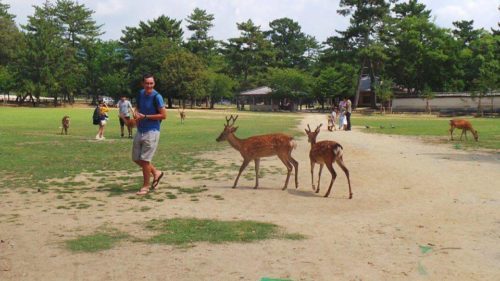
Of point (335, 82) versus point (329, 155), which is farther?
point (335, 82)

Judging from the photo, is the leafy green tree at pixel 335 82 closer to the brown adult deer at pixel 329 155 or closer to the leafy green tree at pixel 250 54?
the leafy green tree at pixel 250 54

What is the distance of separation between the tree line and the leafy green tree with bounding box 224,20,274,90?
0.17 meters

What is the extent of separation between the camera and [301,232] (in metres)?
6.47

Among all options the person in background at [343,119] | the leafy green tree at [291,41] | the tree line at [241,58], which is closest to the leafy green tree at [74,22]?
the tree line at [241,58]

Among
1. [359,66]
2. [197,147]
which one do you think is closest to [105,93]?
[359,66]

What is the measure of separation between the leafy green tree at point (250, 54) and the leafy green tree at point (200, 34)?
21.4 feet

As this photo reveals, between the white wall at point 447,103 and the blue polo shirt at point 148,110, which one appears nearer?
the blue polo shirt at point 148,110

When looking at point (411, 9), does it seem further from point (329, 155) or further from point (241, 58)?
point (329, 155)

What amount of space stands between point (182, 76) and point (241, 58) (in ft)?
44.4

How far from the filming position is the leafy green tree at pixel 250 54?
274ft

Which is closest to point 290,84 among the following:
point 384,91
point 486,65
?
point 384,91

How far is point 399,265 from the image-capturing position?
17.0ft

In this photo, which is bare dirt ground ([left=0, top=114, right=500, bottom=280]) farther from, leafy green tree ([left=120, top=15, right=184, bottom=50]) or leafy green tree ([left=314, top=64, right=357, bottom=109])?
leafy green tree ([left=120, top=15, right=184, bottom=50])

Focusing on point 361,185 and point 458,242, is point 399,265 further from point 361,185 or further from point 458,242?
point 361,185
